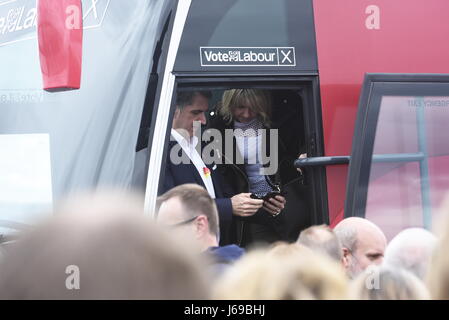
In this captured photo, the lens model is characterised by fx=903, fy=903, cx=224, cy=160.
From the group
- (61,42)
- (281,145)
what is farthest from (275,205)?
(61,42)

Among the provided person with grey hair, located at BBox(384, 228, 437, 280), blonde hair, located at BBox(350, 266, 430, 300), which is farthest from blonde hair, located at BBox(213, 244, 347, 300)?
person with grey hair, located at BBox(384, 228, 437, 280)

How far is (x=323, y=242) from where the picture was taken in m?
3.23

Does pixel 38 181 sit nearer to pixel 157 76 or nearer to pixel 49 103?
pixel 49 103

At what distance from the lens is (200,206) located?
3.36 meters

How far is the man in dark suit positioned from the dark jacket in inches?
9.4

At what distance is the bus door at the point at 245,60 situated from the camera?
4230mm

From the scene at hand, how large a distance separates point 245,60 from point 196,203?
125cm

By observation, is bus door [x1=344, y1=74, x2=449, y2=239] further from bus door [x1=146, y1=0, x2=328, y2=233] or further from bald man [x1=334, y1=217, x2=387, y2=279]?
bald man [x1=334, y1=217, x2=387, y2=279]

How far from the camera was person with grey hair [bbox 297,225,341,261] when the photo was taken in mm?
3211

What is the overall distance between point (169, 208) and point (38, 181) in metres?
1.41

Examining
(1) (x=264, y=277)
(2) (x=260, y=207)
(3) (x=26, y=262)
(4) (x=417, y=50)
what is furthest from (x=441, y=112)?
(3) (x=26, y=262)

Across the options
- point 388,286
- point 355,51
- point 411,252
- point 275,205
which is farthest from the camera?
point 275,205

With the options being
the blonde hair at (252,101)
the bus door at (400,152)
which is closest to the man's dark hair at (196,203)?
the bus door at (400,152)

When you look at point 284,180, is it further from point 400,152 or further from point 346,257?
point 346,257
